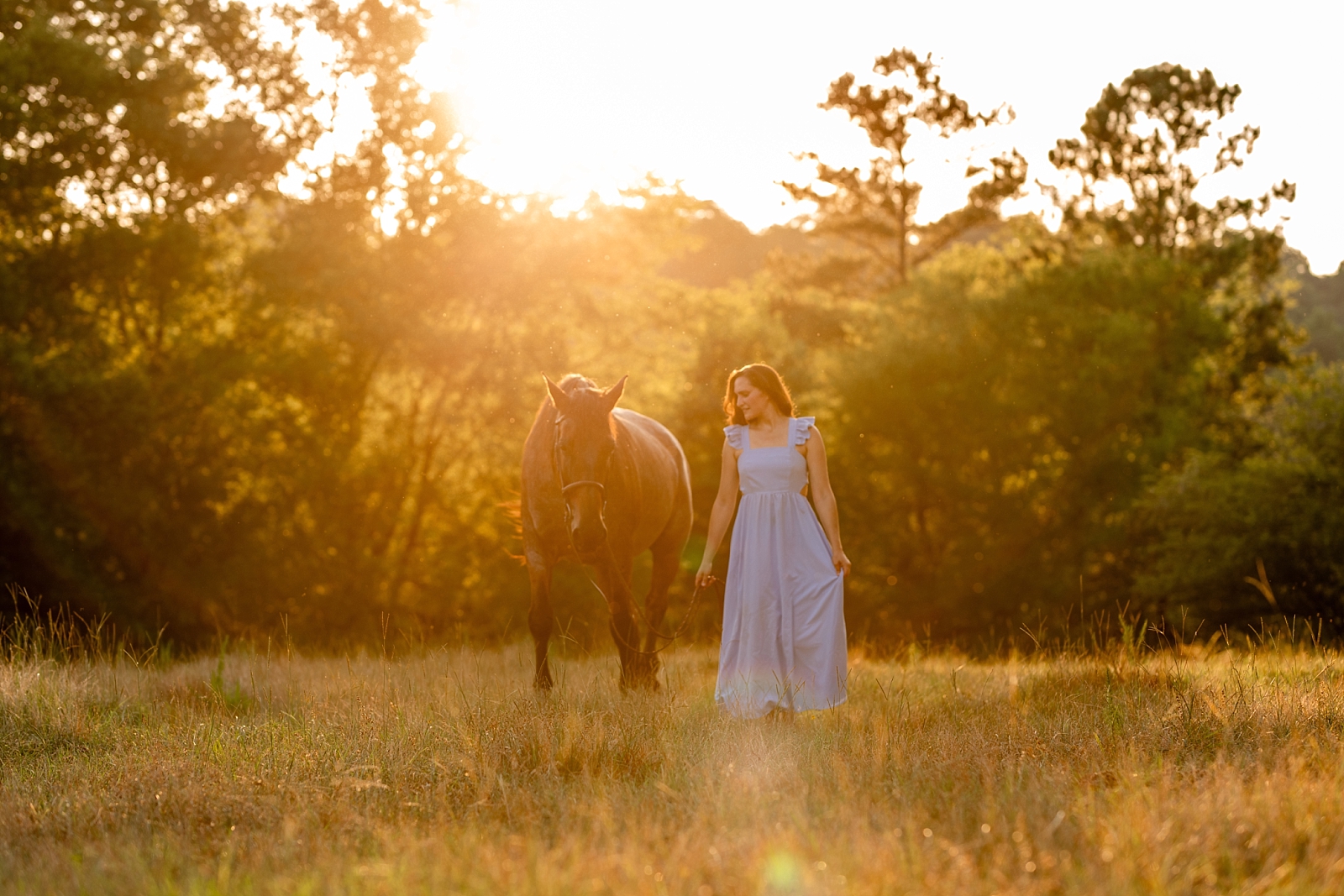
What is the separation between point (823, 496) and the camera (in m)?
6.73

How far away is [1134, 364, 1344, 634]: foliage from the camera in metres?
21.2

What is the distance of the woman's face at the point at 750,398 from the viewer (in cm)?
687

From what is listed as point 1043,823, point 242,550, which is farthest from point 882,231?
point 1043,823

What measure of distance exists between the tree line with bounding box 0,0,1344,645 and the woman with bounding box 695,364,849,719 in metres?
9.86

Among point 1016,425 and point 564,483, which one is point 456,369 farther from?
point 564,483

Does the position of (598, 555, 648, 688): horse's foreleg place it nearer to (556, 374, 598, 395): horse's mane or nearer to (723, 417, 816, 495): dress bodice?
(556, 374, 598, 395): horse's mane

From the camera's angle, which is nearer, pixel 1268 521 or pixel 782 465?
pixel 782 465

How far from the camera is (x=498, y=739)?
17.6ft

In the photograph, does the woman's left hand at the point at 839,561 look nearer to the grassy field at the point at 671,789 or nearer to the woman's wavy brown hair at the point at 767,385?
the grassy field at the point at 671,789

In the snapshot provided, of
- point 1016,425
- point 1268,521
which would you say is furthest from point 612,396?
point 1016,425

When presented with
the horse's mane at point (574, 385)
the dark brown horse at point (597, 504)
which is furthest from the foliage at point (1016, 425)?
the horse's mane at point (574, 385)

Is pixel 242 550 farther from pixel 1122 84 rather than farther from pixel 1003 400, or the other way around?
pixel 1122 84

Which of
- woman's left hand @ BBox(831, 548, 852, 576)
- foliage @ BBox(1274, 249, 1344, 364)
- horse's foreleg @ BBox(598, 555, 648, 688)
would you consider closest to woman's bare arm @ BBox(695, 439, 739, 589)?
woman's left hand @ BBox(831, 548, 852, 576)

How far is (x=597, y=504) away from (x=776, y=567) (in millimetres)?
1228
